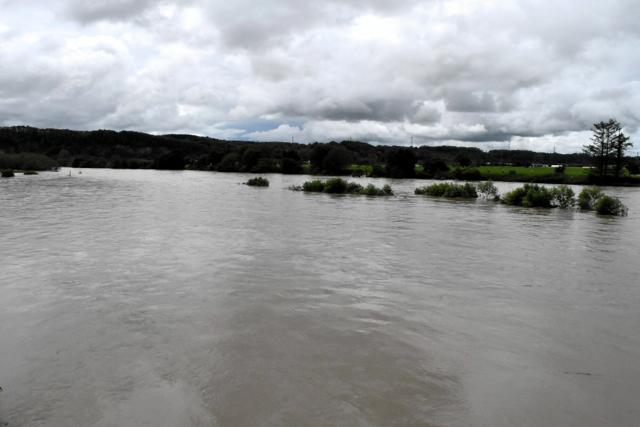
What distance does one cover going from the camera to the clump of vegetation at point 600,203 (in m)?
37.4

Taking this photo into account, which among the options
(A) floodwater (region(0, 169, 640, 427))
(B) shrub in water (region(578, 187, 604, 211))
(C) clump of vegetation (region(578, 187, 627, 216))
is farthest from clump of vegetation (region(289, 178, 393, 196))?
(A) floodwater (region(0, 169, 640, 427))

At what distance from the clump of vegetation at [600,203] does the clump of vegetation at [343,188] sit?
20.1 meters

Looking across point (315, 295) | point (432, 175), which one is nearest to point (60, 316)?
point (315, 295)

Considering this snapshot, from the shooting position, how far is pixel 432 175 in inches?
4269

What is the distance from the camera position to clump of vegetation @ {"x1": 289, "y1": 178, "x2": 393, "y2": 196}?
180 ft

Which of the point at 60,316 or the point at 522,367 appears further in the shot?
the point at 60,316

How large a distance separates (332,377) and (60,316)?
261 inches

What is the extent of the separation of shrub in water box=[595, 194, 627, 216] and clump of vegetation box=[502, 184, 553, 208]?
4.63 metres

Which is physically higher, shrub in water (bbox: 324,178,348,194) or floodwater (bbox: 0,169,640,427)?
shrub in water (bbox: 324,178,348,194)

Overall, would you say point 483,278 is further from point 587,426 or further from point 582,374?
point 587,426

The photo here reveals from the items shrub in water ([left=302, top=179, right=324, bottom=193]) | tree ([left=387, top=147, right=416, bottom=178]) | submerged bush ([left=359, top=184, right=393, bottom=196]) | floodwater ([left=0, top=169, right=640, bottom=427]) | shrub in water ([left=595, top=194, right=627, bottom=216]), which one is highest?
tree ([left=387, top=147, right=416, bottom=178])

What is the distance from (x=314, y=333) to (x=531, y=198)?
38.8 metres

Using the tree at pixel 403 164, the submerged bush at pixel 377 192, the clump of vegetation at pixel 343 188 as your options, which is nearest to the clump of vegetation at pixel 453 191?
the submerged bush at pixel 377 192

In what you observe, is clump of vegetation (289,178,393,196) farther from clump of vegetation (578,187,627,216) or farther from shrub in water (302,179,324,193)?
clump of vegetation (578,187,627,216)
